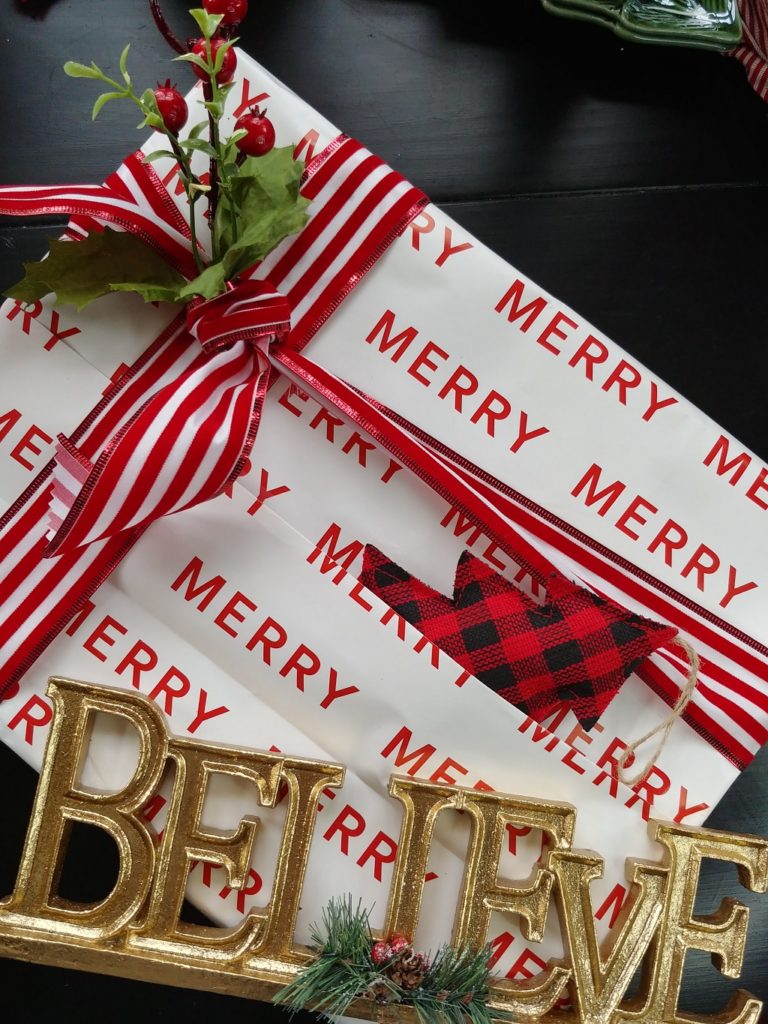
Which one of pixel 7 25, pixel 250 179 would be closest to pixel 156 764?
pixel 250 179

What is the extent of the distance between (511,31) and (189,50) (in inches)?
14.8

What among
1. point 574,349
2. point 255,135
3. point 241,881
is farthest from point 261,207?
point 241,881

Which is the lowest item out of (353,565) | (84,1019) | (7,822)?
(84,1019)

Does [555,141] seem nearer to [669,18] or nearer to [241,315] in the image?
[669,18]

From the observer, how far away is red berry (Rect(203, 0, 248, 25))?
577mm

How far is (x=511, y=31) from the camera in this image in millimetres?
852

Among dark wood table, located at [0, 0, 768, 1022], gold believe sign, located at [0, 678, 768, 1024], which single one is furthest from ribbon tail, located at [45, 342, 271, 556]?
dark wood table, located at [0, 0, 768, 1022]

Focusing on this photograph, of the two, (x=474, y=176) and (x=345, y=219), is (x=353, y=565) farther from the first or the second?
(x=474, y=176)

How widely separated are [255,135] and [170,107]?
0.06 metres

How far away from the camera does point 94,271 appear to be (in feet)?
2.16

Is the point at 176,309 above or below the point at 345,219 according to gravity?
below

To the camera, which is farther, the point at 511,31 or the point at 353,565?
the point at 511,31

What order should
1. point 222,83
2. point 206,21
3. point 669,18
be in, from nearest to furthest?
1. point 206,21
2. point 222,83
3. point 669,18

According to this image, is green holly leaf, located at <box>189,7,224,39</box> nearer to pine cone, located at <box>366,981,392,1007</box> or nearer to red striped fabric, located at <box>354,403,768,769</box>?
red striped fabric, located at <box>354,403,768,769</box>
